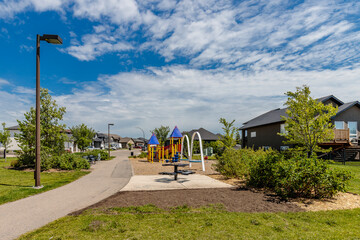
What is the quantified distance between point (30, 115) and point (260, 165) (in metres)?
17.1

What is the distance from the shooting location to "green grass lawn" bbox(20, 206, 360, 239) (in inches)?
171

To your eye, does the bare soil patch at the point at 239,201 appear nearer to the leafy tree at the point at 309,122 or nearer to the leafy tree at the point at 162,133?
the leafy tree at the point at 309,122

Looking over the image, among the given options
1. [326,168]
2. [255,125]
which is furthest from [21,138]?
[255,125]

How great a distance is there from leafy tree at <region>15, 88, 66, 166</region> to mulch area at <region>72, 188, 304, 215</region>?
12102mm

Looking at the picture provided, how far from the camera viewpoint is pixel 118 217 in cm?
538

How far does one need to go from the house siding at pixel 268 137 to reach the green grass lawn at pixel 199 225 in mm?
25263

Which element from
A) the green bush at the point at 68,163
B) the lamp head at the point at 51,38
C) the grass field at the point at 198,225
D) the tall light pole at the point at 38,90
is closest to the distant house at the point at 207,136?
the green bush at the point at 68,163

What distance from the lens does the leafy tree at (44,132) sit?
16.5 meters

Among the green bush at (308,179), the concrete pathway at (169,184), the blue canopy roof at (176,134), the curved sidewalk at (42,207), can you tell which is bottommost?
the concrete pathway at (169,184)

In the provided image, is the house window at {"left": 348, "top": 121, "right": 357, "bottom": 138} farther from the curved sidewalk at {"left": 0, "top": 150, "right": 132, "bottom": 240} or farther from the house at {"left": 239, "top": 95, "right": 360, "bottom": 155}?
the curved sidewalk at {"left": 0, "top": 150, "right": 132, "bottom": 240}

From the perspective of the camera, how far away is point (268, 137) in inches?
1284

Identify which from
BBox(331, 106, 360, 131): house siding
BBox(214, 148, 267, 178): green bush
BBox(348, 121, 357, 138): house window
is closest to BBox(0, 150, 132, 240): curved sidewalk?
BBox(214, 148, 267, 178): green bush

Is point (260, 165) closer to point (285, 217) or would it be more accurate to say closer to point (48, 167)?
point (285, 217)

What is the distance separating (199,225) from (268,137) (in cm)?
3059
